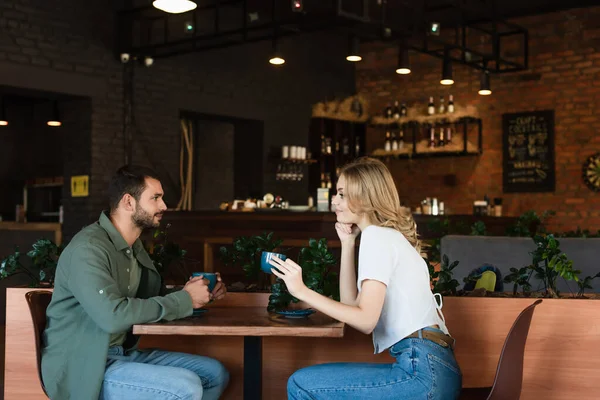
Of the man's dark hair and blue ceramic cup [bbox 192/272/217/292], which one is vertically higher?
the man's dark hair

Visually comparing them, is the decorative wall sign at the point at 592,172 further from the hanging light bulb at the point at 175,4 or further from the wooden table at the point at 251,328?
the wooden table at the point at 251,328

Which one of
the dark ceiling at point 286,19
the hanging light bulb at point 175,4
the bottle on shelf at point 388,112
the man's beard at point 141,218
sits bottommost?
the man's beard at point 141,218

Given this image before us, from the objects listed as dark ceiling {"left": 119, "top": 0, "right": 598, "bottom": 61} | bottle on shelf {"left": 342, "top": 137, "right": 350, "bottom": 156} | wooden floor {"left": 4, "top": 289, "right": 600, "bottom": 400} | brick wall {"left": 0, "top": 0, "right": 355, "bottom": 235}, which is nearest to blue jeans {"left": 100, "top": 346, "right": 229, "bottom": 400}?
wooden floor {"left": 4, "top": 289, "right": 600, "bottom": 400}

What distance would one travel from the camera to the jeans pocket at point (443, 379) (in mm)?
2184

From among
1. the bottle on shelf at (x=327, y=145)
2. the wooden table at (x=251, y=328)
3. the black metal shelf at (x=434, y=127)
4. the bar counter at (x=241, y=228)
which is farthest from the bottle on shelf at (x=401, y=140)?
the wooden table at (x=251, y=328)

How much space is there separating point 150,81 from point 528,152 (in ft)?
16.2

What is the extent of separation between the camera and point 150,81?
8633 mm

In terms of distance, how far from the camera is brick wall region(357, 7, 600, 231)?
952 cm

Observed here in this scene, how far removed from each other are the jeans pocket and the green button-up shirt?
0.84 meters

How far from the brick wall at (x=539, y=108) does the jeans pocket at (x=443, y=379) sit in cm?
790

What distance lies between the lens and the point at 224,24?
9.37m

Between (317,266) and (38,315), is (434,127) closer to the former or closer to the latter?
(317,266)

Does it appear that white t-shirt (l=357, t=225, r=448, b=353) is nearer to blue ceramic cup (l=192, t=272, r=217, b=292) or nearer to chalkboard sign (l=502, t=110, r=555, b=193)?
blue ceramic cup (l=192, t=272, r=217, b=292)

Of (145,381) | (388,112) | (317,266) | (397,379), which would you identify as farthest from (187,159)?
(397,379)
